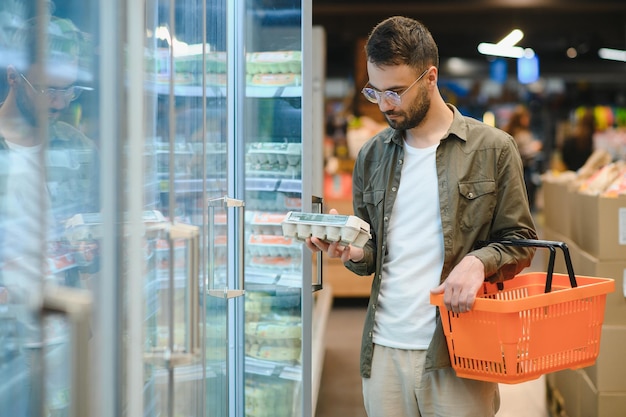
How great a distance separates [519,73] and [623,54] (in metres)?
2.70

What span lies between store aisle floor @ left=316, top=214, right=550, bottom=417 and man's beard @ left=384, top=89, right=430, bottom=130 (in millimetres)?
3109

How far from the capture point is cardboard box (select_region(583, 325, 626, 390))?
3.90m

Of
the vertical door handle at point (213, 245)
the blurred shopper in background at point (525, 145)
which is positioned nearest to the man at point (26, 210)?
the vertical door handle at point (213, 245)

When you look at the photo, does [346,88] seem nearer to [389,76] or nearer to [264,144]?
[264,144]

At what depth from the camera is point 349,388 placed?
5.63 m

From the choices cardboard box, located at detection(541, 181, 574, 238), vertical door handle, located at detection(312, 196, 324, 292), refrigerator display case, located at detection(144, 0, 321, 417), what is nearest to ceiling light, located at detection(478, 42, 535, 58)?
cardboard box, located at detection(541, 181, 574, 238)

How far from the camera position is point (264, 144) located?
3.65 meters

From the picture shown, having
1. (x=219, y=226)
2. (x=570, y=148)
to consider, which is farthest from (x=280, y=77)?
(x=570, y=148)

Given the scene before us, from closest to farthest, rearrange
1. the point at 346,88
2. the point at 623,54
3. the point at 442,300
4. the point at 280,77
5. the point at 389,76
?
the point at 442,300, the point at 389,76, the point at 280,77, the point at 623,54, the point at 346,88

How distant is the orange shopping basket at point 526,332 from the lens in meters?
2.06

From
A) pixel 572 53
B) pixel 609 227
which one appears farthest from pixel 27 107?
pixel 572 53

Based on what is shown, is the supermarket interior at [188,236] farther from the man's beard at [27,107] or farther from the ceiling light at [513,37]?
the ceiling light at [513,37]

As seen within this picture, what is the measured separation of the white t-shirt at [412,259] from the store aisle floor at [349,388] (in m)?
2.88

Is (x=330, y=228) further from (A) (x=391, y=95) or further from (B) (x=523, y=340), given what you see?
(B) (x=523, y=340)
